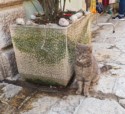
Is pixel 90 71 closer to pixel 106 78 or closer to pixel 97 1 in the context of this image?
pixel 106 78

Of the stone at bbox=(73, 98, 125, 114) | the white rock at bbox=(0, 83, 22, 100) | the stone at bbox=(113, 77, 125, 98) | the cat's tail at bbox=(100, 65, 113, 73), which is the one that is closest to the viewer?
the stone at bbox=(73, 98, 125, 114)

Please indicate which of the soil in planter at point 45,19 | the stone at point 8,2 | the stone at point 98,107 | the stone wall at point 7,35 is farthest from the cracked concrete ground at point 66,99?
the stone at point 8,2

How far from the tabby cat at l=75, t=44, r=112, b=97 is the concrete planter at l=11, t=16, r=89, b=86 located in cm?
18

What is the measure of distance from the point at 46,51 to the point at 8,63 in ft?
2.12

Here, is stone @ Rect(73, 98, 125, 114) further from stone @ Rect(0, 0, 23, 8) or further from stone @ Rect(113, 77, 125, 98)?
stone @ Rect(0, 0, 23, 8)

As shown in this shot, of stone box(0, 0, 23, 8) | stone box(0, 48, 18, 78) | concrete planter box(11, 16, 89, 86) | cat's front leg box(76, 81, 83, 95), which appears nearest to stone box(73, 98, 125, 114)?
cat's front leg box(76, 81, 83, 95)

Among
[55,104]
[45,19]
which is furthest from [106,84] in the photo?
[45,19]

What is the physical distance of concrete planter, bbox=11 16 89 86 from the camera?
2.38 meters

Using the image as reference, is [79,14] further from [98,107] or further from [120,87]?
[98,107]

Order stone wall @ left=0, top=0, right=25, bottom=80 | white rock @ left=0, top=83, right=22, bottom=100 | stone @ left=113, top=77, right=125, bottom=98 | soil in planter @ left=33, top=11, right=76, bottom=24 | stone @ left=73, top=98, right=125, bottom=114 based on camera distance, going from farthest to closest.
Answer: stone wall @ left=0, top=0, right=25, bottom=80, soil in planter @ left=33, top=11, right=76, bottom=24, white rock @ left=0, top=83, right=22, bottom=100, stone @ left=113, top=77, right=125, bottom=98, stone @ left=73, top=98, right=125, bottom=114

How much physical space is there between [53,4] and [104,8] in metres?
4.41

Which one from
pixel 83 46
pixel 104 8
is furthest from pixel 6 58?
pixel 104 8

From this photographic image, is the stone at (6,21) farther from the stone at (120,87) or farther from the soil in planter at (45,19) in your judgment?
the stone at (120,87)

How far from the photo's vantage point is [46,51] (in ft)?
8.03
